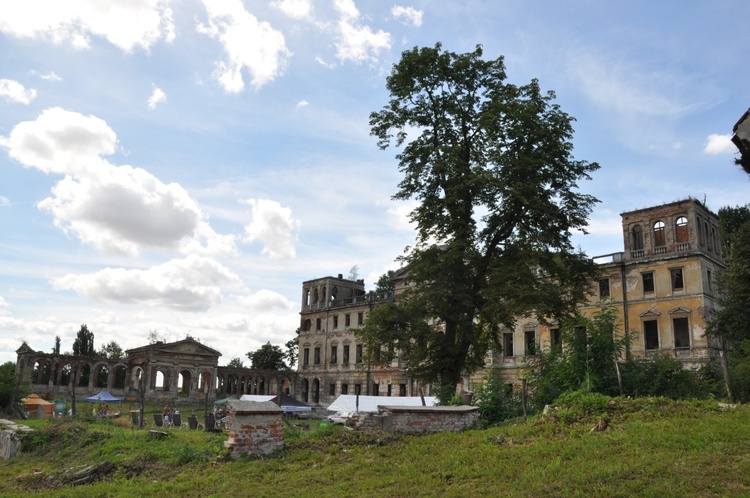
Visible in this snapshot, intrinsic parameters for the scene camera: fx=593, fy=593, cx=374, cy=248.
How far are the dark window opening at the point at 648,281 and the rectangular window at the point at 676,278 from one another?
3.73 feet

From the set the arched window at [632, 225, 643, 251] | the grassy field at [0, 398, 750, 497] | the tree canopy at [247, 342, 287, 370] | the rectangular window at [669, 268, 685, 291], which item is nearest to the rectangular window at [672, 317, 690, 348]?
the rectangular window at [669, 268, 685, 291]

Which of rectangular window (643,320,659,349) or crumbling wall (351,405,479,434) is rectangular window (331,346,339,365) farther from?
crumbling wall (351,405,479,434)

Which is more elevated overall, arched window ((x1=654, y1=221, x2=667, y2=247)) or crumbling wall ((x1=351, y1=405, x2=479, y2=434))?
arched window ((x1=654, y1=221, x2=667, y2=247))

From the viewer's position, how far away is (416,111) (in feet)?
72.2

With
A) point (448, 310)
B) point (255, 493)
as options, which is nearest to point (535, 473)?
point (255, 493)

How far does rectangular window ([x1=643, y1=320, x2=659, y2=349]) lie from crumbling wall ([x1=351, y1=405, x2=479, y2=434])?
2667cm

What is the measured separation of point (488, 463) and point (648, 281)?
100.0 ft

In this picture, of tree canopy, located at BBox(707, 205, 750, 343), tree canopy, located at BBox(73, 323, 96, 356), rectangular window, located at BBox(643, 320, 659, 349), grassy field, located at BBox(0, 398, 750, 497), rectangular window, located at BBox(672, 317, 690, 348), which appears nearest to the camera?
grassy field, located at BBox(0, 398, 750, 497)

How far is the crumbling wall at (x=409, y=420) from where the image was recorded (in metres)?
12.7

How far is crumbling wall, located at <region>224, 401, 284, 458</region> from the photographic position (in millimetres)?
11680

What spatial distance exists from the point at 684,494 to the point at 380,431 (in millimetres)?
6766

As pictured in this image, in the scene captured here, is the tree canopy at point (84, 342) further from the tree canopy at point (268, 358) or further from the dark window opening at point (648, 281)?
the dark window opening at point (648, 281)

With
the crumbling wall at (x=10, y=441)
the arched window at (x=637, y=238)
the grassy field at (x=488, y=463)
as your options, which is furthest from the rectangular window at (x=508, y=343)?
the crumbling wall at (x=10, y=441)

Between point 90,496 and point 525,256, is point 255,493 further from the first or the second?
point 525,256
